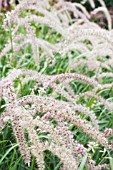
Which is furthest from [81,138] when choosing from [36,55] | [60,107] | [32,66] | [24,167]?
[32,66]

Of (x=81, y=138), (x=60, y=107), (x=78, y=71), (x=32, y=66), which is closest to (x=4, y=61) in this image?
(x=32, y=66)

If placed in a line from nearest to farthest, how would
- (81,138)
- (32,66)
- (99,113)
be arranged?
1. (81,138)
2. (99,113)
3. (32,66)

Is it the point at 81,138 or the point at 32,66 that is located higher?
the point at 32,66

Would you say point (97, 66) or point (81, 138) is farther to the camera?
point (97, 66)

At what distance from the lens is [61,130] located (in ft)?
7.50

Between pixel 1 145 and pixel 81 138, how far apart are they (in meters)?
0.63

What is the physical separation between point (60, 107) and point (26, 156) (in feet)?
1.03

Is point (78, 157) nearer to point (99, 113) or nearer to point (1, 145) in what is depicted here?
point (1, 145)

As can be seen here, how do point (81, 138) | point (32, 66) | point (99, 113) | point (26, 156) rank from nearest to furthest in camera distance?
point (26, 156) < point (81, 138) < point (99, 113) < point (32, 66)

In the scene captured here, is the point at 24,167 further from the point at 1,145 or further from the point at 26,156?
the point at 26,156

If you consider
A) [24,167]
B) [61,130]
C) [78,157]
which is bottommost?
[24,167]

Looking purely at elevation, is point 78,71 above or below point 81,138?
above

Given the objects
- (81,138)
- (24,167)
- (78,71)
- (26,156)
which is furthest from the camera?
(78,71)

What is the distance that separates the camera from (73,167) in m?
2.11
